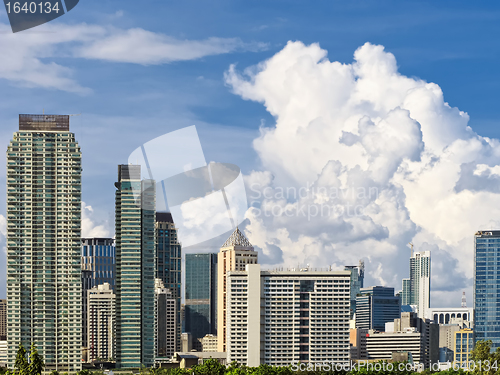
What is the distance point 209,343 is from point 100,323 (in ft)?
51.0

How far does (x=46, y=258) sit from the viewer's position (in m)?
62.2

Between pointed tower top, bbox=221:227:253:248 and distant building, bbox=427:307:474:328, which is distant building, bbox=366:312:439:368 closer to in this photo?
pointed tower top, bbox=221:227:253:248

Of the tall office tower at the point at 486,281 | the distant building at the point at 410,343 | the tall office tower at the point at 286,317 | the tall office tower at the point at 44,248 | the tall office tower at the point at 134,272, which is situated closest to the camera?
the tall office tower at the point at 286,317

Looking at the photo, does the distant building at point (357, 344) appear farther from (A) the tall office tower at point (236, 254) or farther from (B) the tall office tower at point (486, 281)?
(A) the tall office tower at point (236, 254)

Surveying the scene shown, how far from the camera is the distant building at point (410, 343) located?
8700cm

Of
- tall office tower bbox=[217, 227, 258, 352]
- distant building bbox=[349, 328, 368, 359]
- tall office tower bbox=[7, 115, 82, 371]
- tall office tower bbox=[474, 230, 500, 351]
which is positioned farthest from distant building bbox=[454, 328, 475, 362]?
tall office tower bbox=[7, 115, 82, 371]

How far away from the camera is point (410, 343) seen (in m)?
88.8

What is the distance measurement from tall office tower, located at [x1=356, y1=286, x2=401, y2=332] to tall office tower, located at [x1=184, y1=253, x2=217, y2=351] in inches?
1237

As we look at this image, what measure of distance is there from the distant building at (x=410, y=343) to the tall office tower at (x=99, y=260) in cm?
5394

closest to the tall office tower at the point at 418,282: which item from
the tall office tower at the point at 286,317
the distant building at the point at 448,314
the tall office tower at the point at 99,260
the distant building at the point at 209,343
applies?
the distant building at the point at 448,314

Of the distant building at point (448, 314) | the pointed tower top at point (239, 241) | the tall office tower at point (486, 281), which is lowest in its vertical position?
the distant building at point (448, 314)

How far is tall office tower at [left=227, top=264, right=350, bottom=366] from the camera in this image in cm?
5691

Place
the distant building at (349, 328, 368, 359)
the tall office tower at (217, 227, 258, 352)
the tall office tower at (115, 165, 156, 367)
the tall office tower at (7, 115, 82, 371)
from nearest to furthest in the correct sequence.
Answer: the tall office tower at (7, 115, 82, 371), the tall office tower at (115, 165, 156, 367), the tall office tower at (217, 227, 258, 352), the distant building at (349, 328, 368, 359)

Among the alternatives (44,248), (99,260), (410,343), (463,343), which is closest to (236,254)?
(44,248)
